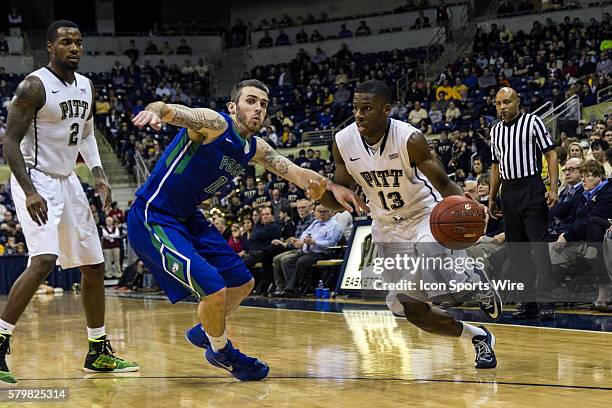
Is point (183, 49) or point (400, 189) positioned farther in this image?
point (183, 49)

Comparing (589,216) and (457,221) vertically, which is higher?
(457,221)

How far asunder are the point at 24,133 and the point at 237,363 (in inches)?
74.1

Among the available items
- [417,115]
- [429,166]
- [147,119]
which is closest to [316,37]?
[417,115]

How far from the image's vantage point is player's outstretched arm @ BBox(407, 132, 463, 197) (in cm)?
510

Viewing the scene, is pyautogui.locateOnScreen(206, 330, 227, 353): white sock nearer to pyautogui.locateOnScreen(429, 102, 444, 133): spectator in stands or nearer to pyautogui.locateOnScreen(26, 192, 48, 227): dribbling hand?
pyautogui.locateOnScreen(26, 192, 48, 227): dribbling hand

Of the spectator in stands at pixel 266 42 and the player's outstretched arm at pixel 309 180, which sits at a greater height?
the spectator in stands at pixel 266 42

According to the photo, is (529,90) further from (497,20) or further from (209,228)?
(209,228)

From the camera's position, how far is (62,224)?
538 centimetres

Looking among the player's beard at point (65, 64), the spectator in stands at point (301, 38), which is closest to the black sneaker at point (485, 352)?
the player's beard at point (65, 64)

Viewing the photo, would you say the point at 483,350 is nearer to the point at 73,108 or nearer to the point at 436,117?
the point at 73,108

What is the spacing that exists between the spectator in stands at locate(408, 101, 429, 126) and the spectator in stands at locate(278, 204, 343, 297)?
322 inches

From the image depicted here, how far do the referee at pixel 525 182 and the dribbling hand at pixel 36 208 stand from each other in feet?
14.5

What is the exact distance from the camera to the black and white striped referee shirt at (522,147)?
7.78 metres

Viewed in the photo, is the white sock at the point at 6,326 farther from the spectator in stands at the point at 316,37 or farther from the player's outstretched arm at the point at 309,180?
the spectator in stands at the point at 316,37
